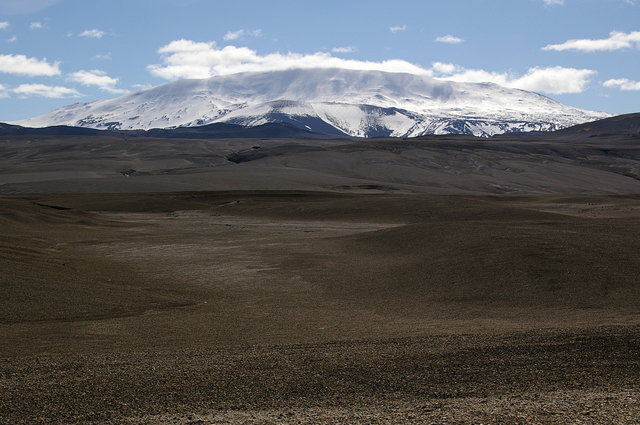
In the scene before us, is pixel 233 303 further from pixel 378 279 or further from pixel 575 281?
pixel 575 281

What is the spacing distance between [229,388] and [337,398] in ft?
5.06

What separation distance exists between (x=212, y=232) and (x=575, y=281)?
933 inches

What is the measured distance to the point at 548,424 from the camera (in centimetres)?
818

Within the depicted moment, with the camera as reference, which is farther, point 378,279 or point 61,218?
point 61,218

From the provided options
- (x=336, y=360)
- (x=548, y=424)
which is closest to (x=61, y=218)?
(x=336, y=360)

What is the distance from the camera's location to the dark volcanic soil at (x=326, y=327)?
30.0 feet

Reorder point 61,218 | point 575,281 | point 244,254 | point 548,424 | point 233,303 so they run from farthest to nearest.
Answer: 1. point 61,218
2. point 244,254
3. point 575,281
4. point 233,303
5. point 548,424

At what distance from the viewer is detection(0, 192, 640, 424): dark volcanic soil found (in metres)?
9.15

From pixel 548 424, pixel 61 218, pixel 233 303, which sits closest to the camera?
pixel 548 424

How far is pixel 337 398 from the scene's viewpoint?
949 centimetres

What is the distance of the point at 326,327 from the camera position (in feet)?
51.3

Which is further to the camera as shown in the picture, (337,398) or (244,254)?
(244,254)

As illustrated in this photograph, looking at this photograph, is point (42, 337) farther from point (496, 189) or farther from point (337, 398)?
point (496, 189)

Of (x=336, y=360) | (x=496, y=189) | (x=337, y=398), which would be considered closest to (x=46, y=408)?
(x=337, y=398)
